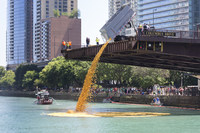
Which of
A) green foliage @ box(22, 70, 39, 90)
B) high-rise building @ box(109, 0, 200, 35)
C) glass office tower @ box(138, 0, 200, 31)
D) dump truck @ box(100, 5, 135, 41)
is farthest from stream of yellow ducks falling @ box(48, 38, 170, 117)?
glass office tower @ box(138, 0, 200, 31)

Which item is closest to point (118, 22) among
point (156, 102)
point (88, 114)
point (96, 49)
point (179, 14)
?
point (96, 49)

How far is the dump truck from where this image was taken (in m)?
51.7

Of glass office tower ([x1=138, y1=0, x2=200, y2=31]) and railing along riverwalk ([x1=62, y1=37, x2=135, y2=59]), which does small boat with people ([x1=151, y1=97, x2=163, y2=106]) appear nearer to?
railing along riverwalk ([x1=62, y1=37, x2=135, y2=59])

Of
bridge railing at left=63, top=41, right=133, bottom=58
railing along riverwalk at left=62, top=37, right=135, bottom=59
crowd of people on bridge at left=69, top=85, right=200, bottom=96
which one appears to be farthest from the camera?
crowd of people on bridge at left=69, top=85, right=200, bottom=96

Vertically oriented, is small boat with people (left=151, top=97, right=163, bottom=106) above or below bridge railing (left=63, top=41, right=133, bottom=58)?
below

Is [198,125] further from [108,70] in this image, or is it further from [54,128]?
[108,70]

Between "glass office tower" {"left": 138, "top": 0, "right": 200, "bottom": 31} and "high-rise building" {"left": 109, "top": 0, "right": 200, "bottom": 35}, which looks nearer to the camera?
"high-rise building" {"left": 109, "top": 0, "right": 200, "bottom": 35}

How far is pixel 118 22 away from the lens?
52.1 metres

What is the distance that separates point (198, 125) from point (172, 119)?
621cm

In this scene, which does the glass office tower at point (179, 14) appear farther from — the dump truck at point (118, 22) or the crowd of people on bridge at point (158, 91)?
the dump truck at point (118, 22)

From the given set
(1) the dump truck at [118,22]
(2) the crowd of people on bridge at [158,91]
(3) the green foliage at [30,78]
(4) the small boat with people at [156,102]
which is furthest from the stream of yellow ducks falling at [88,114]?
(3) the green foliage at [30,78]

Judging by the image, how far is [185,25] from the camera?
18325 centimetres

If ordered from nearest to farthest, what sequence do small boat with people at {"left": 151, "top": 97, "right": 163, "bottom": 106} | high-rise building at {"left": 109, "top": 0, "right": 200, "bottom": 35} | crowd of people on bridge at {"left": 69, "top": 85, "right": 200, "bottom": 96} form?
1. crowd of people on bridge at {"left": 69, "top": 85, "right": 200, "bottom": 96}
2. small boat with people at {"left": 151, "top": 97, "right": 163, "bottom": 106}
3. high-rise building at {"left": 109, "top": 0, "right": 200, "bottom": 35}

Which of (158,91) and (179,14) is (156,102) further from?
(179,14)
